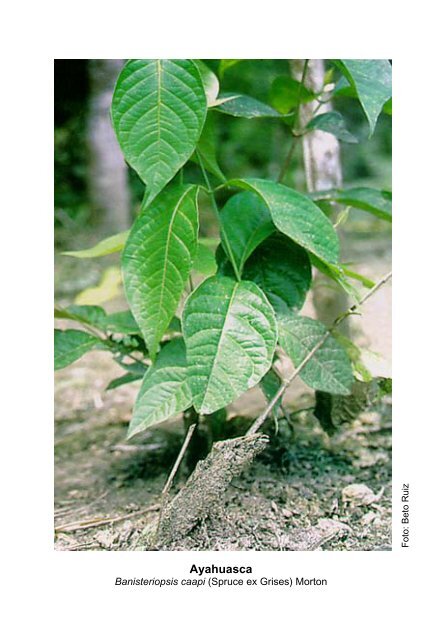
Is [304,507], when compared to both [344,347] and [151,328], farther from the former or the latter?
[151,328]

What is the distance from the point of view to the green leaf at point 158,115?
85 cm

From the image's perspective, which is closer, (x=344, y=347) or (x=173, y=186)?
(x=173, y=186)

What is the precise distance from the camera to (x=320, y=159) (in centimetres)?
137

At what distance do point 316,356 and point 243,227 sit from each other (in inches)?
8.6

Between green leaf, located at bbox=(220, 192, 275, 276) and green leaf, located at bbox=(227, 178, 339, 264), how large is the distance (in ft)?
0.24

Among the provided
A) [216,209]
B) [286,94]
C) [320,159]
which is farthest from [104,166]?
[216,209]

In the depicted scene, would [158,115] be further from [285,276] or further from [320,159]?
[320,159]

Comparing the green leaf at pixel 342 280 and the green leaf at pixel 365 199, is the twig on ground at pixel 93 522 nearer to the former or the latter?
the green leaf at pixel 342 280

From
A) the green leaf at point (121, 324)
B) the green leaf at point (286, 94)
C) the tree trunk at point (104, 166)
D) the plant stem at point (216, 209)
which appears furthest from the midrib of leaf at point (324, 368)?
the tree trunk at point (104, 166)

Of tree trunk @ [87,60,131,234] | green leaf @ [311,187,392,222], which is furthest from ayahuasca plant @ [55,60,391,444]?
tree trunk @ [87,60,131,234]

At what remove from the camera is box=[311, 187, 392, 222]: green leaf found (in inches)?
43.2

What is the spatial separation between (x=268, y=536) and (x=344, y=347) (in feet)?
1.07

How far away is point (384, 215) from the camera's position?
3.65ft
